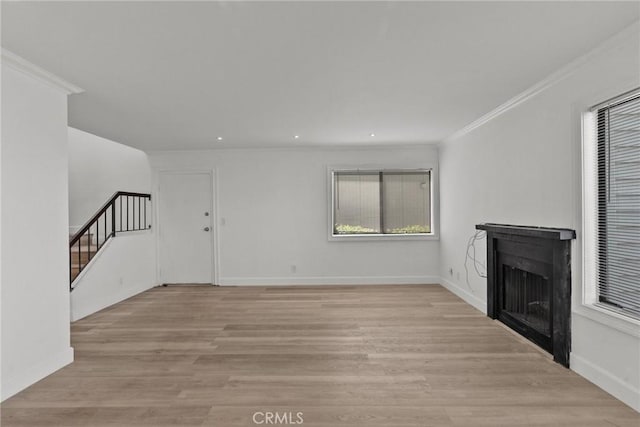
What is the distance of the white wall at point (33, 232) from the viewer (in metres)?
2.57

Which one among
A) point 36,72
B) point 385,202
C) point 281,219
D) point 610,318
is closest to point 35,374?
point 36,72

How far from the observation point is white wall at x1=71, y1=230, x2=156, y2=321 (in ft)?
15.0

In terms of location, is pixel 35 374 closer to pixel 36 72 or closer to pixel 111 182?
pixel 36 72

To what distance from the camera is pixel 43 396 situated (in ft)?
8.38

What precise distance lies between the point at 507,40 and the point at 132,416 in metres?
3.48

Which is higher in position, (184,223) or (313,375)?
(184,223)

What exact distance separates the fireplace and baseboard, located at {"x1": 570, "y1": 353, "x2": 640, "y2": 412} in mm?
116

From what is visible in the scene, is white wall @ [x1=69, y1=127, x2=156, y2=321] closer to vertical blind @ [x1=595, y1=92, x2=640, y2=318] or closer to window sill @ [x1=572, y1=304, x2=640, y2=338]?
window sill @ [x1=572, y1=304, x2=640, y2=338]

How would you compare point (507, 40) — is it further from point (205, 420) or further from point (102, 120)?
point (102, 120)

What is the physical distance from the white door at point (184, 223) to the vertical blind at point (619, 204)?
18.4 feet

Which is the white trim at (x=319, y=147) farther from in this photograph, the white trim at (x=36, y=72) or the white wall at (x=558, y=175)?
the white trim at (x=36, y=72)

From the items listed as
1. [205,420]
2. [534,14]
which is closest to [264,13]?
[534,14]

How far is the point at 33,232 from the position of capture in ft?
9.15

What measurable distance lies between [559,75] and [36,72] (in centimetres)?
421
